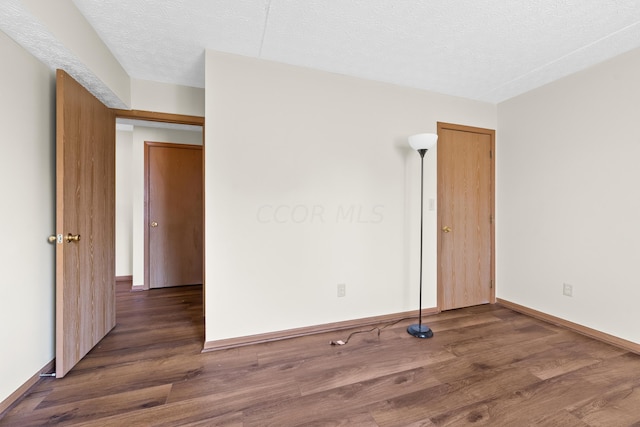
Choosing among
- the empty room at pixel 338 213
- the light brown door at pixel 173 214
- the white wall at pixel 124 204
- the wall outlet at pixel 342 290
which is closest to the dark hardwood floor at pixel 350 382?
the empty room at pixel 338 213

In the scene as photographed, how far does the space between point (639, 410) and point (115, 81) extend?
4.15 m

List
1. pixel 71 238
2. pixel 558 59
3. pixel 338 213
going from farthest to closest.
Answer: pixel 338 213 < pixel 558 59 < pixel 71 238

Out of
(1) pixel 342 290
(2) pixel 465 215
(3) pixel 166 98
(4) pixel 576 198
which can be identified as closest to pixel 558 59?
(4) pixel 576 198

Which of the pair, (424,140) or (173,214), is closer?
(424,140)

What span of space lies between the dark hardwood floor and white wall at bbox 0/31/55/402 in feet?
0.94

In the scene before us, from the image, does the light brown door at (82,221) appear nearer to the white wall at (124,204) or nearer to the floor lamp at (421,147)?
the white wall at (124,204)

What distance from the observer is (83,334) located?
1.97 meters

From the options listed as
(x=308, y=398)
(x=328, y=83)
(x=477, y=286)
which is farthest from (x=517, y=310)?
(x=328, y=83)

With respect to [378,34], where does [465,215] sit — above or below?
below

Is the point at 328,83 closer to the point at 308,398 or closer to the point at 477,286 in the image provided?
the point at 308,398

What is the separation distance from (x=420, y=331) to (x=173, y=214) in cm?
352

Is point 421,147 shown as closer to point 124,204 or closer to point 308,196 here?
point 308,196

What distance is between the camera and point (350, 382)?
5.61 ft

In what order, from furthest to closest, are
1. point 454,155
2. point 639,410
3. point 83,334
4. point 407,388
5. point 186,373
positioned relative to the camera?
point 454,155 < point 83,334 < point 186,373 < point 407,388 < point 639,410
